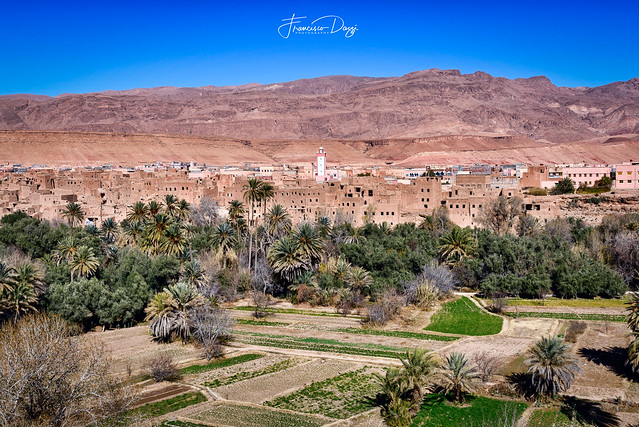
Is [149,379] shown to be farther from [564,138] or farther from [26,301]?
[564,138]

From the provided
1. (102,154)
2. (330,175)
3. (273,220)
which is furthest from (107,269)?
(102,154)

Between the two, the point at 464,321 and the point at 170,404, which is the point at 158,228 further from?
the point at 464,321

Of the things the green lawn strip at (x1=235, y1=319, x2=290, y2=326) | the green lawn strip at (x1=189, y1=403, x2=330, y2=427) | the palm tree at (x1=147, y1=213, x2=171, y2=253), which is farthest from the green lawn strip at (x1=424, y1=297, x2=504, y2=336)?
the palm tree at (x1=147, y1=213, x2=171, y2=253)

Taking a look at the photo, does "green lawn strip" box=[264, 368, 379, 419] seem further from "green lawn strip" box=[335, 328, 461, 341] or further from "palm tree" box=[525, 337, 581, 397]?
"green lawn strip" box=[335, 328, 461, 341]

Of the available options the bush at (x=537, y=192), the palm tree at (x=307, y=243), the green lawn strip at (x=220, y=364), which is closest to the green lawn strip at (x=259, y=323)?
the green lawn strip at (x=220, y=364)

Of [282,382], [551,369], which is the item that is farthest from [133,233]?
[551,369]

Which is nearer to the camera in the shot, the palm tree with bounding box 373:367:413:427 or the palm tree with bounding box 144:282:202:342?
the palm tree with bounding box 373:367:413:427

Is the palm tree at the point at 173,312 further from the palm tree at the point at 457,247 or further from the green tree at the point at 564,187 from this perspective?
the green tree at the point at 564,187
